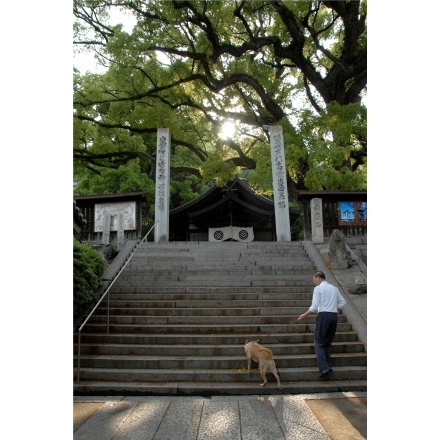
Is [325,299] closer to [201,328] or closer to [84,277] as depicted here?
[201,328]

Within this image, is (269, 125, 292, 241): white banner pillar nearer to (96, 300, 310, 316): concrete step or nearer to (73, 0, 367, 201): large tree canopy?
(73, 0, 367, 201): large tree canopy

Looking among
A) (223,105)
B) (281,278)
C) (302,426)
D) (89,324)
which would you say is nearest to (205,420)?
(302,426)

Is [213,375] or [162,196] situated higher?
[162,196]

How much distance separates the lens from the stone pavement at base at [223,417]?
365cm

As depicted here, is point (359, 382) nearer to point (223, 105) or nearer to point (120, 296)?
point (120, 296)

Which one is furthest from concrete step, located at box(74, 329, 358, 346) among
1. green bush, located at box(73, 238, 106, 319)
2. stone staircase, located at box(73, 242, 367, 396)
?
green bush, located at box(73, 238, 106, 319)

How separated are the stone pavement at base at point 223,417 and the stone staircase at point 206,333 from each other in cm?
42

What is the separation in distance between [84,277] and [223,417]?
408 cm

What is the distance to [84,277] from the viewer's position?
6988mm

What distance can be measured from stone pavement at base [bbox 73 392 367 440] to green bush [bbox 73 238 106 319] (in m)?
2.08

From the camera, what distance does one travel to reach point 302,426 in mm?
3797

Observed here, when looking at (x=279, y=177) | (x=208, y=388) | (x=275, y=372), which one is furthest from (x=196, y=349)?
(x=279, y=177)

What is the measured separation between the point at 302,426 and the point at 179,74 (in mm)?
14604

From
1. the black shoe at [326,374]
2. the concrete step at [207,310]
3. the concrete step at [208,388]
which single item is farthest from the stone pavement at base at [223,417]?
the concrete step at [207,310]
